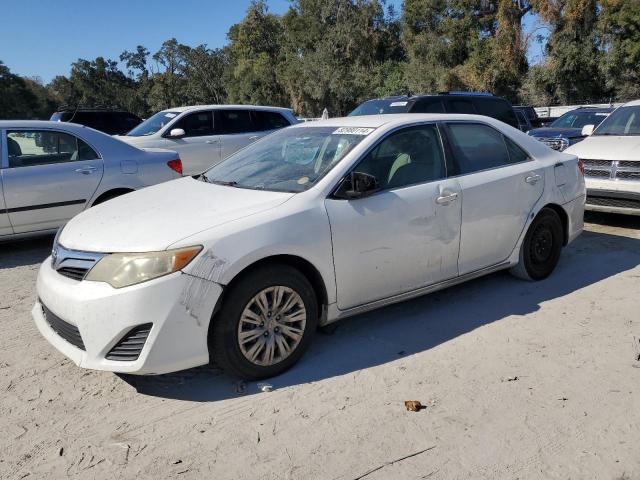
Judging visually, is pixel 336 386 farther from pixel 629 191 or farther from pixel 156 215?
pixel 629 191

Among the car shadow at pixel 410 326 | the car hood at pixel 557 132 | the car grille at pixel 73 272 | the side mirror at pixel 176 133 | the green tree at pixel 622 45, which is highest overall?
the green tree at pixel 622 45

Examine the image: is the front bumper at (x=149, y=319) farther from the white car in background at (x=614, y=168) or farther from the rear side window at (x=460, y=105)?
the rear side window at (x=460, y=105)

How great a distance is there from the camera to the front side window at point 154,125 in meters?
10.1

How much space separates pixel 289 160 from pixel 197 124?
6.72 meters

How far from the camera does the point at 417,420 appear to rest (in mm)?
2965

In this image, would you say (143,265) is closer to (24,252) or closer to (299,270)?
(299,270)

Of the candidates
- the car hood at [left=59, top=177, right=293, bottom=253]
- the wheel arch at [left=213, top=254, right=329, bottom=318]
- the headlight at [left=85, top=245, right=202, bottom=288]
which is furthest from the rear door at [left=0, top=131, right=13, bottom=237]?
the wheel arch at [left=213, top=254, right=329, bottom=318]

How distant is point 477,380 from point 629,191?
4.69 m

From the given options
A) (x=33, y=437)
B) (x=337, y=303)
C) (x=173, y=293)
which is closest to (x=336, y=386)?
(x=337, y=303)

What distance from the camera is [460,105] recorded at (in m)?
10.3

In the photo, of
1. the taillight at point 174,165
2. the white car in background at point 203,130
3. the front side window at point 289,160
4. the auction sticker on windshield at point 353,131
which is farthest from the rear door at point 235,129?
the auction sticker on windshield at point 353,131

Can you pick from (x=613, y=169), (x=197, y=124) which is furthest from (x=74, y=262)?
(x=197, y=124)

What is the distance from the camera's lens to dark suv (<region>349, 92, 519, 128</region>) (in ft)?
32.0

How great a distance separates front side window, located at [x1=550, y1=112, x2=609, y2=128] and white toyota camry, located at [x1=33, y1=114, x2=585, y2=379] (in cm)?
863
